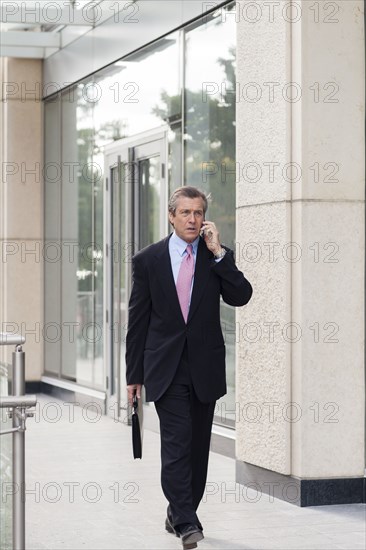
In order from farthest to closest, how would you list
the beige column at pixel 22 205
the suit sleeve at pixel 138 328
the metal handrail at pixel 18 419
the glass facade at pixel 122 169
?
the beige column at pixel 22 205 < the glass facade at pixel 122 169 < the suit sleeve at pixel 138 328 < the metal handrail at pixel 18 419

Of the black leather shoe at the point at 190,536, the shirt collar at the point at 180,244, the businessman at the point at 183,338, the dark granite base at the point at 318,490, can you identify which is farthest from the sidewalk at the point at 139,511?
the shirt collar at the point at 180,244

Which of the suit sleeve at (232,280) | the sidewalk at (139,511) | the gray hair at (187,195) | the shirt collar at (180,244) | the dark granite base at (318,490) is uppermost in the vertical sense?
the gray hair at (187,195)

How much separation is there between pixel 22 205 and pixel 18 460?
11113 millimetres

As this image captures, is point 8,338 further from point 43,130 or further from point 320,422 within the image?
point 43,130

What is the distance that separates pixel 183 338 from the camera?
6297mm

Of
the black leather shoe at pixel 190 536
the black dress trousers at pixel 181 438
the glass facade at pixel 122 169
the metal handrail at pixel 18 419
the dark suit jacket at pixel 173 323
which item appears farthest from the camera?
the glass facade at pixel 122 169

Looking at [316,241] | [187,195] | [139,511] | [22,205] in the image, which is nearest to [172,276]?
[187,195]

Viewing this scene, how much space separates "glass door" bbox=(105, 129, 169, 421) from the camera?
1149cm

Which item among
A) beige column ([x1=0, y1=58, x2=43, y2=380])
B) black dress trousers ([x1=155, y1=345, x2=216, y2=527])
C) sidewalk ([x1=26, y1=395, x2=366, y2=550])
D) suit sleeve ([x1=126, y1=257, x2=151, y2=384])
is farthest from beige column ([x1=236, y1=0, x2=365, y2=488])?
beige column ([x1=0, y1=58, x2=43, y2=380])

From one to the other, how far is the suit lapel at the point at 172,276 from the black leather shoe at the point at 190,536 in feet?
3.58

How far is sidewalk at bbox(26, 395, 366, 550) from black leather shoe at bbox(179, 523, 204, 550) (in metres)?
0.24

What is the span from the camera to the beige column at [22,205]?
50.2 ft

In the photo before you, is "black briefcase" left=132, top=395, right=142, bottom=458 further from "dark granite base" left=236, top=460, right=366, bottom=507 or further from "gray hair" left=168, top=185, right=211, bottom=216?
"dark granite base" left=236, top=460, right=366, bottom=507

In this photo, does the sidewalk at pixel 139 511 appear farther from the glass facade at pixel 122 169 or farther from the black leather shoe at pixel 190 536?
the glass facade at pixel 122 169
